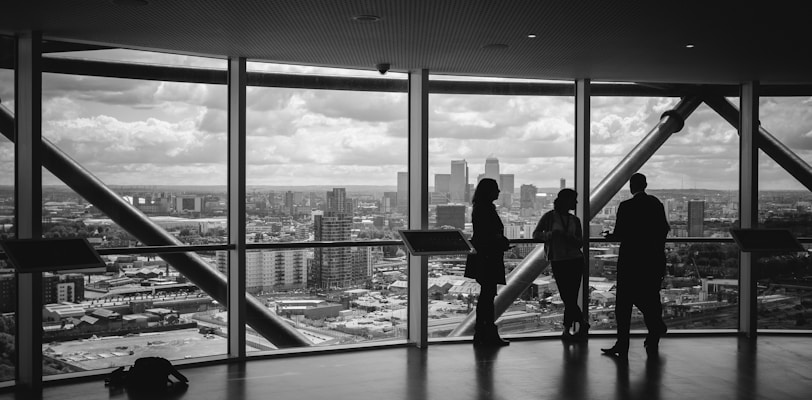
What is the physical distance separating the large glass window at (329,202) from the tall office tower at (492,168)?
1.06 metres

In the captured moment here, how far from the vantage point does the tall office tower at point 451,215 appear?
27.0 feet

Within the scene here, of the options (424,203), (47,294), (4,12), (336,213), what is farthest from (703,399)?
(4,12)

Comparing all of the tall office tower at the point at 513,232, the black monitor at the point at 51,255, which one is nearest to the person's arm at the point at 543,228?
the tall office tower at the point at 513,232

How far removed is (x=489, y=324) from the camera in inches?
313

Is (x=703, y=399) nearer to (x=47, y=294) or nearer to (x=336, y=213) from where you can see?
(x=336, y=213)

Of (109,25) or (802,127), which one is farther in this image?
(802,127)

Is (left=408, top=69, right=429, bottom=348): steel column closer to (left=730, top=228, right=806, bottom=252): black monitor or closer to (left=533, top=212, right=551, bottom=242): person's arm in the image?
(left=533, top=212, right=551, bottom=242): person's arm

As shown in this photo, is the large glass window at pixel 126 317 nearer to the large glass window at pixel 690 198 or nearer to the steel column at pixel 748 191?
the large glass window at pixel 690 198

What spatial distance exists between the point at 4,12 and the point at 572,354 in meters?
6.03

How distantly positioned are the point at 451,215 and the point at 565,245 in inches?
53.0

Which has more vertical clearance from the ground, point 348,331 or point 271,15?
point 271,15

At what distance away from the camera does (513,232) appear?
851cm

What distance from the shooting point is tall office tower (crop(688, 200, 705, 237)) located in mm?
8984

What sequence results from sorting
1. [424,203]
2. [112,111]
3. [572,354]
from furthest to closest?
[424,203], [572,354], [112,111]
